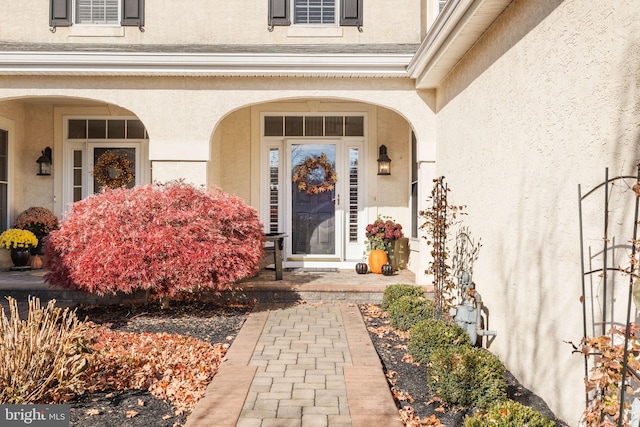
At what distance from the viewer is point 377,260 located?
8.16 m

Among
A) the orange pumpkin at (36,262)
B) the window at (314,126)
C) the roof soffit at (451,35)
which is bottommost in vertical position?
the orange pumpkin at (36,262)

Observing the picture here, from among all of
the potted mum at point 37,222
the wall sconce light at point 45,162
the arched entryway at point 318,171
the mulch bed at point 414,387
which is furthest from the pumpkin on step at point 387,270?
the wall sconce light at point 45,162

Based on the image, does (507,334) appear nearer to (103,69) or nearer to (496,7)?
(496,7)

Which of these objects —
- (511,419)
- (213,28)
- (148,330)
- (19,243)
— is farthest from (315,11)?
(511,419)

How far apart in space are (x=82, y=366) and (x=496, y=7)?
4278mm

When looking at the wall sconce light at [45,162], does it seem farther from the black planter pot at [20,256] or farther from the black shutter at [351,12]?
the black shutter at [351,12]

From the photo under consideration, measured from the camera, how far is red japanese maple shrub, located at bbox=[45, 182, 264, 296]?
17.0ft

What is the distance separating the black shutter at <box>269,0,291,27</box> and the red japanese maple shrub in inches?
137

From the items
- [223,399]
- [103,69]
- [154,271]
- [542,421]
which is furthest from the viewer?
[103,69]

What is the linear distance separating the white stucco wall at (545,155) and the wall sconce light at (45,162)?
731 centimetres

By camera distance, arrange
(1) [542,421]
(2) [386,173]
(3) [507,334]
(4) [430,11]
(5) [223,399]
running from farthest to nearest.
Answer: (2) [386,173], (4) [430,11], (3) [507,334], (5) [223,399], (1) [542,421]

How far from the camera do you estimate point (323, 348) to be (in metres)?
4.56

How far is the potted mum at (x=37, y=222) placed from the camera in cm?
822

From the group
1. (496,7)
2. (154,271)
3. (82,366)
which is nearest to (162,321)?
(154,271)
